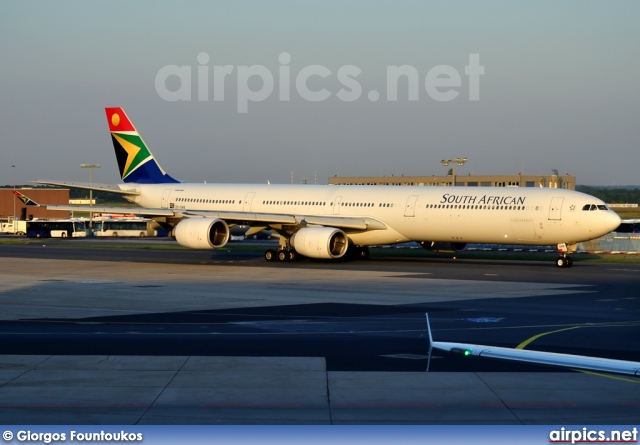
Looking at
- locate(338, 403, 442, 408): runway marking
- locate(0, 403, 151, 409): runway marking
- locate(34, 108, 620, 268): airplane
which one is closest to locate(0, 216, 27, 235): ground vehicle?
locate(34, 108, 620, 268): airplane

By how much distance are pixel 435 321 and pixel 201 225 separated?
24136 mm

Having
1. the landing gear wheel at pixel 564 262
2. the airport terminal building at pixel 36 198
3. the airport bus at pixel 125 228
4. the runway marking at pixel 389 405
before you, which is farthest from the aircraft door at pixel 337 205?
the airport terminal building at pixel 36 198

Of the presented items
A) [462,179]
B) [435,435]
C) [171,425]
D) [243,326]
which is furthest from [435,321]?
[462,179]

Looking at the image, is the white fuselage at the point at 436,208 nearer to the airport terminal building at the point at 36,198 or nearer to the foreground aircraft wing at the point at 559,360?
the foreground aircraft wing at the point at 559,360

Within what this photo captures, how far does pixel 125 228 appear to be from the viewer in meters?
97.1

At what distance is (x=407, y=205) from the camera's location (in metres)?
45.8

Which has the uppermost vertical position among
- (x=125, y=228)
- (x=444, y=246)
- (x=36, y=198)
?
(x=36, y=198)

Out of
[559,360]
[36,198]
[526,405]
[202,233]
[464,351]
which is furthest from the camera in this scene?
[36,198]

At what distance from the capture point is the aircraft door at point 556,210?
4141 centimetres

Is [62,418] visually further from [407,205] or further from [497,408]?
[407,205]

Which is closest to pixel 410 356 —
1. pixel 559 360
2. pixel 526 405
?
pixel 526 405

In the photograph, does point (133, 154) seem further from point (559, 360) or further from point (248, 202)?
point (559, 360)

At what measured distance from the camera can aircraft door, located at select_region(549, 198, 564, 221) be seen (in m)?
41.4

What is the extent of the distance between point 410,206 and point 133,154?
19791 millimetres
